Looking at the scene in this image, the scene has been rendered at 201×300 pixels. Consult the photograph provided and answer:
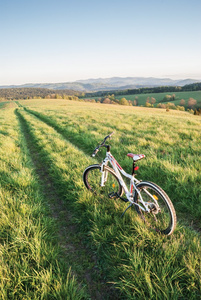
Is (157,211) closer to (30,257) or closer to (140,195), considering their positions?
(140,195)

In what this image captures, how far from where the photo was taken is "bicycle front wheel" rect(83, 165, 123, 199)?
4020 mm

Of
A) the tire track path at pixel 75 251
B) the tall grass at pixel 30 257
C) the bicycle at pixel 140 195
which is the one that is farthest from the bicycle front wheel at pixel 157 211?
the tall grass at pixel 30 257

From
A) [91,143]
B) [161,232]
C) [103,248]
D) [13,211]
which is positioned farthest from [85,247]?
[91,143]

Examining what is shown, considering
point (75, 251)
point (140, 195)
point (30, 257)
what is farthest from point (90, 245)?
point (140, 195)

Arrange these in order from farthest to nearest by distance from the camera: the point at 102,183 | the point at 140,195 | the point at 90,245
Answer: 1. the point at 102,183
2. the point at 140,195
3. the point at 90,245

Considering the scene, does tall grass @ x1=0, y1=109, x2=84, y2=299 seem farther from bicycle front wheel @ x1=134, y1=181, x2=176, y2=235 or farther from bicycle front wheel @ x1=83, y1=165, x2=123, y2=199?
bicycle front wheel @ x1=134, y1=181, x2=176, y2=235

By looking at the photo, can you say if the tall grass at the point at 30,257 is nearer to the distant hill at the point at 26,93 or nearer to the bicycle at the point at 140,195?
the bicycle at the point at 140,195

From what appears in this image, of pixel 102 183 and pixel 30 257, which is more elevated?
pixel 102 183

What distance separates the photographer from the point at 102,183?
4.23 m

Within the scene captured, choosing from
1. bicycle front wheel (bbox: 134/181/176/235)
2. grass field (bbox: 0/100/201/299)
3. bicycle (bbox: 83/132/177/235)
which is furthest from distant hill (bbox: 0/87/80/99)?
bicycle front wheel (bbox: 134/181/176/235)

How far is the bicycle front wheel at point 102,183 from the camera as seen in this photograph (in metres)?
4.02

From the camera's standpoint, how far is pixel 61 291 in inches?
81.0

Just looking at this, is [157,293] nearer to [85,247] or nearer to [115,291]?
[115,291]

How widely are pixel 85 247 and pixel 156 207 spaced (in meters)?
1.52
